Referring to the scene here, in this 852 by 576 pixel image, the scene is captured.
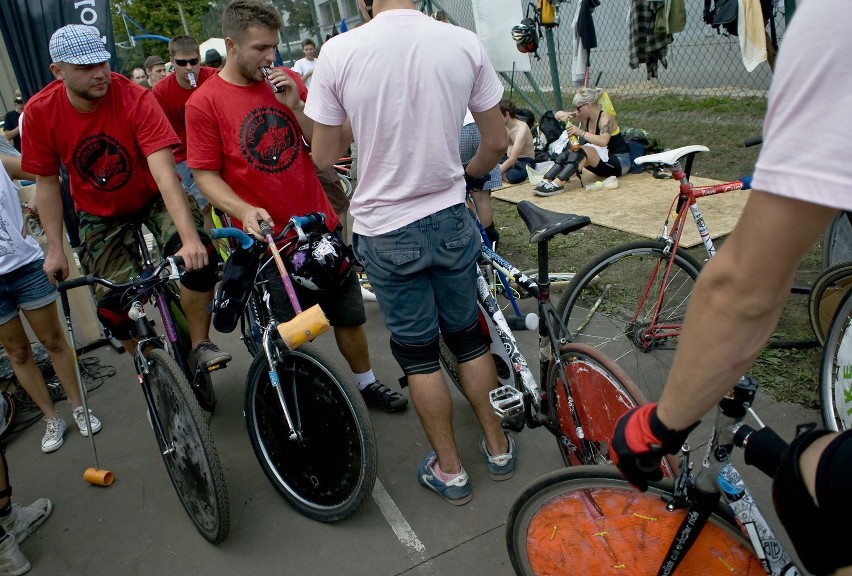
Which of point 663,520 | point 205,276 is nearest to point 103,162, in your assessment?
point 205,276

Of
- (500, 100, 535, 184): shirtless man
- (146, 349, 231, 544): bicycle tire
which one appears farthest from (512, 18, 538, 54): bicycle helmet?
(146, 349, 231, 544): bicycle tire

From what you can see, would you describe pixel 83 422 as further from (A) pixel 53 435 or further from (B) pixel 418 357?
(B) pixel 418 357

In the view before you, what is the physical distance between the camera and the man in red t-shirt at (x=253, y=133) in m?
3.06

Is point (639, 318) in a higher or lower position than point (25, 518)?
higher

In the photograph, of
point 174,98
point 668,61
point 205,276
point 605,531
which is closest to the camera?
point 605,531

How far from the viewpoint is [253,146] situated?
3125 millimetres

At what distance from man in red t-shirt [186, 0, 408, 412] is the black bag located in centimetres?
584

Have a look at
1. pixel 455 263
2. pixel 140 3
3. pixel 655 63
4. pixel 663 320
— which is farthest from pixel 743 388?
pixel 140 3

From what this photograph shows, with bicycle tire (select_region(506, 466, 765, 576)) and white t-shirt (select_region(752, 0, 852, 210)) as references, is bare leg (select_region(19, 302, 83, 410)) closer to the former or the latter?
bicycle tire (select_region(506, 466, 765, 576))

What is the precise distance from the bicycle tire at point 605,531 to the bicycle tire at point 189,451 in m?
1.26

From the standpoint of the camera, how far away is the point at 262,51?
3.08 metres

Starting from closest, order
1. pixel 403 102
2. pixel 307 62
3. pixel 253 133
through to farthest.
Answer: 1. pixel 403 102
2. pixel 253 133
3. pixel 307 62

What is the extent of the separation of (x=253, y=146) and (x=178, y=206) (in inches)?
19.5

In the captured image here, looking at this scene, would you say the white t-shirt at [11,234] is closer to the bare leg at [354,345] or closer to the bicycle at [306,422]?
the bicycle at [306,422]
